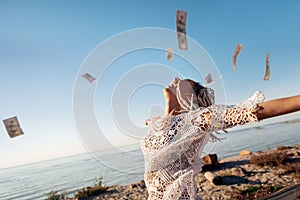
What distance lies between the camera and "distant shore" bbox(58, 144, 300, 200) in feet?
17.7

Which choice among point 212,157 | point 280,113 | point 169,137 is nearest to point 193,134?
point 169,137

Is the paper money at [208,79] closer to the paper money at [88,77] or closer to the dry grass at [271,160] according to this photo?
the paper money at [88,77]

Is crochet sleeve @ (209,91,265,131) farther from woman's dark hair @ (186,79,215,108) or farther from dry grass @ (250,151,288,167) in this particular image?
dry grass @ (250,151,288,167)

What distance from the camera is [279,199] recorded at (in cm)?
315

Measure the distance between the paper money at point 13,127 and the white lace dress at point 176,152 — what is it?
2395mm

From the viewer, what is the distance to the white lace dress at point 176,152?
1317mm

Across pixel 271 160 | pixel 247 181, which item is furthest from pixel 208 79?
pixel 271 160

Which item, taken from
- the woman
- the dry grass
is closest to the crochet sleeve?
the woman

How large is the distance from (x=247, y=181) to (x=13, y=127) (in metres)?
4.92

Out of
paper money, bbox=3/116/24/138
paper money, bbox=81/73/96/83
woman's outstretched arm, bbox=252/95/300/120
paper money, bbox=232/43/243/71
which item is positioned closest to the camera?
woman's outstretched arm, bbox=252/95/300/120

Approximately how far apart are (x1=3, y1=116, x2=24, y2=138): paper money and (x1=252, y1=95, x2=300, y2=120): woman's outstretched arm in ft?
9.63

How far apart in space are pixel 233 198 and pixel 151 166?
4234 mm

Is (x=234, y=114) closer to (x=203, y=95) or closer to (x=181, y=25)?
(x=203, y=95)

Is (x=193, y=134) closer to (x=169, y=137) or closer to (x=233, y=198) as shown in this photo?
(x=169, y=137)
